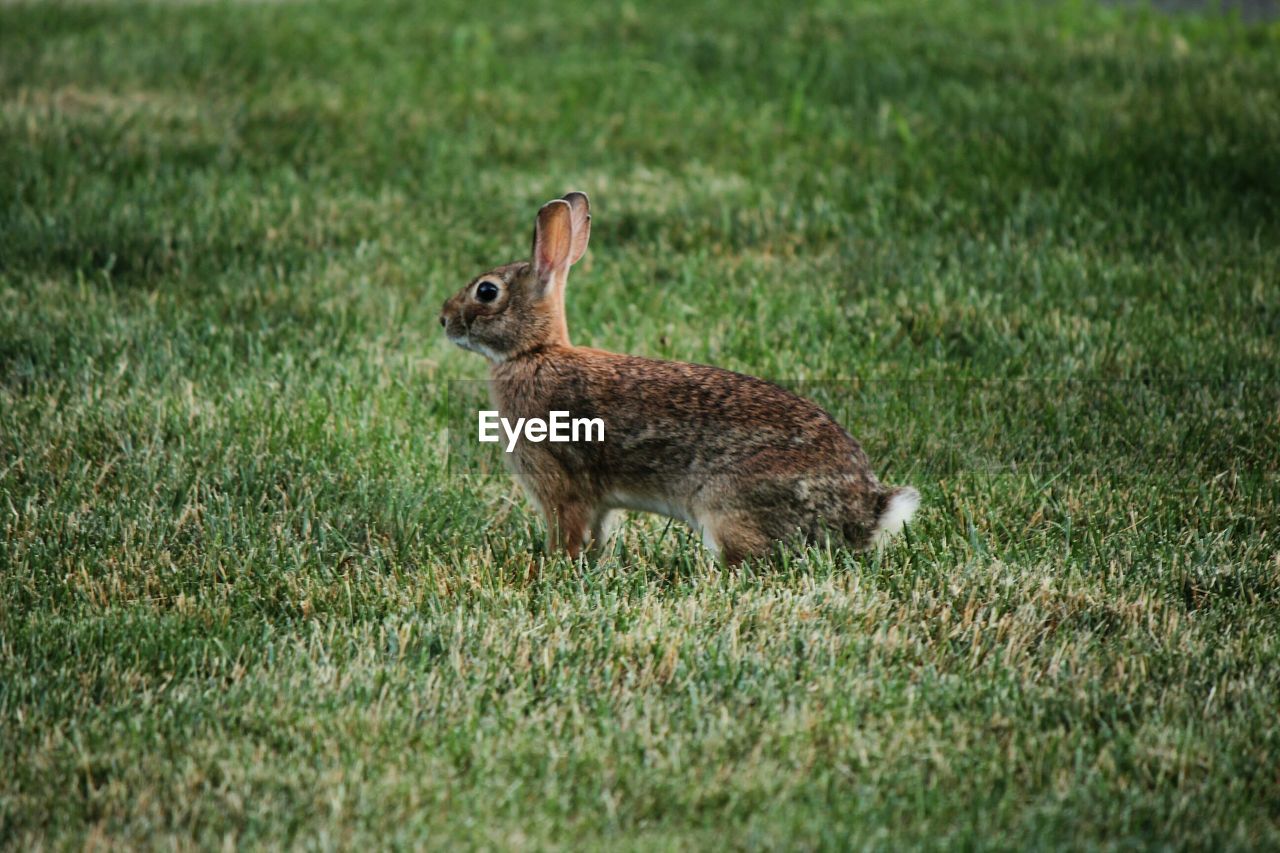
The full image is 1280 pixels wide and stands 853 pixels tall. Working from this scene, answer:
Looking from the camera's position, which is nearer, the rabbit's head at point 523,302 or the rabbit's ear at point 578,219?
the rabbit's head at point 523,302

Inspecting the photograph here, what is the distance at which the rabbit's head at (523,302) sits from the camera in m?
4.89

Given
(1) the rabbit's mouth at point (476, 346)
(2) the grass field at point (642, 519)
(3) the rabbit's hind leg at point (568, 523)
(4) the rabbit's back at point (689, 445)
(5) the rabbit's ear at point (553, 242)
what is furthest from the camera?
(1) the rabbit's mouth at point (476, 346)

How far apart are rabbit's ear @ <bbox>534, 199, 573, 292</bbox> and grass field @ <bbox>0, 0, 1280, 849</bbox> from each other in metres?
0.82

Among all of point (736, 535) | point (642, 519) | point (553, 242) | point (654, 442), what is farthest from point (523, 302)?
point (736, 535)

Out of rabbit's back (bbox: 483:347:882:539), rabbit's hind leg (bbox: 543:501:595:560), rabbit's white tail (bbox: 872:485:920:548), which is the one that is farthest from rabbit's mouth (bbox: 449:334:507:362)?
rabbit's white tail (bbox: 872:485:920:548)

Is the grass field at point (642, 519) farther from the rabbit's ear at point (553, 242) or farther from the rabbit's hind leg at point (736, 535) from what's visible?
the rabbit's ear at point (553, 242)

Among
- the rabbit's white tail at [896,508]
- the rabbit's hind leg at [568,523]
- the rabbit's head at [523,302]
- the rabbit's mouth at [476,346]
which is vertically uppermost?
the rabbit's head at [523,302]

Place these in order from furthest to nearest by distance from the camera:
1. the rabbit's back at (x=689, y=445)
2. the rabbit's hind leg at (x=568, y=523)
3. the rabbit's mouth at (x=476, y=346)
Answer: the rabbit's mouth at (x=476, y=346) < the rabbit's hind leg at (x=568, y=523) < the rabbit's back at (x=689, y=445)

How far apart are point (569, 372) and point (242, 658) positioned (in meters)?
1.33

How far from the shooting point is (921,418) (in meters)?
5.65

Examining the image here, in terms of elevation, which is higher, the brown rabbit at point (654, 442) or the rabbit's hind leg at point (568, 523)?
the brown rabbit at point (654, 442)

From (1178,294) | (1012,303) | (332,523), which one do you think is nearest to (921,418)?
(1012,303)

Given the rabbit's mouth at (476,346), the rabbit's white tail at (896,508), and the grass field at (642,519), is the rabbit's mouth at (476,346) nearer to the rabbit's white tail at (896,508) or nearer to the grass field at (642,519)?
the grass field at (642,519)

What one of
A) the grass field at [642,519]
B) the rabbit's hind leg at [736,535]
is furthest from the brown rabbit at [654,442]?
the grass field at [642,519]
